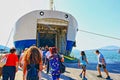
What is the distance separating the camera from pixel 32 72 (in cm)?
587

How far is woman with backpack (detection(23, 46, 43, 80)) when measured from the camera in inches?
226

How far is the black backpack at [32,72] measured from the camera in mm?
5820

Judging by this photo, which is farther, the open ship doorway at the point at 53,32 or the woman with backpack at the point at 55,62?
the open ship doorway at the point at 53,32

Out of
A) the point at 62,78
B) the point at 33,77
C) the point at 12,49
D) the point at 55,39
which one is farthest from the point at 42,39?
the point at 33,77

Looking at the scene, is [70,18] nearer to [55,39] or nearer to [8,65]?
[55,39]

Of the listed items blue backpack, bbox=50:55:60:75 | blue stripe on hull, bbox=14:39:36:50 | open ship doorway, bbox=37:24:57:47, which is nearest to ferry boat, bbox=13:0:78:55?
blue stripe on hull, bbox=14:39:36:50

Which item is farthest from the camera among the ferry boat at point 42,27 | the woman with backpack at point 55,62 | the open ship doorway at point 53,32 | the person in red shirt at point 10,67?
the open ship doorway at point 53,32

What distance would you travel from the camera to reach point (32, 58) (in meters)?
5.74

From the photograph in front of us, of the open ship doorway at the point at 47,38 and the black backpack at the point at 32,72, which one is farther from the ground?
the open ship doorway at the point at 47,38

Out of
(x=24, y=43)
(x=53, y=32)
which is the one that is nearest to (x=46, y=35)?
(x=53, y=32)

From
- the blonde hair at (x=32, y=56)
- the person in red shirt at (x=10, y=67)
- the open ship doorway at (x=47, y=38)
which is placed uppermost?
the open ship doorway at (x=47, y=38)

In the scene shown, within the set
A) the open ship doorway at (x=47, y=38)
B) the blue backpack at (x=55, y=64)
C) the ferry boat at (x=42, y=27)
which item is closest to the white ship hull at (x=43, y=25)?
the ferry boat at (x=42, y=27)

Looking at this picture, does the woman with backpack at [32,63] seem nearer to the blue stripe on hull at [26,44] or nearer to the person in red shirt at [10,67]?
the person in red shirt at [10,67]

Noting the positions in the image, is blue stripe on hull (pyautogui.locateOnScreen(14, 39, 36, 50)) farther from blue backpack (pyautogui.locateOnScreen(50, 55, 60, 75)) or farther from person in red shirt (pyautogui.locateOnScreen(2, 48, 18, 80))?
blue backpack (pyautogui.locateOnScreen(50, 55, 60, 75))
